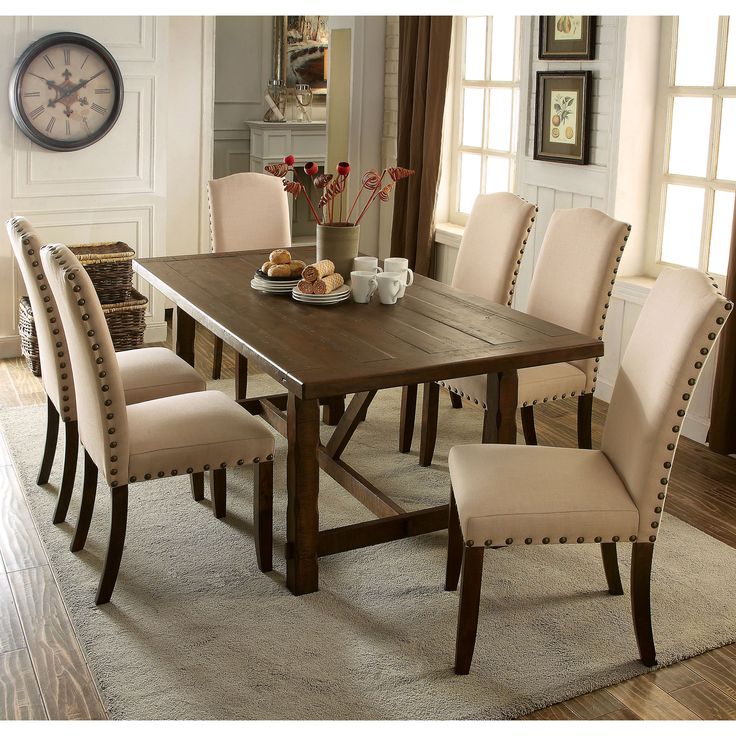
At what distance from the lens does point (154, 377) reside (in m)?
3.38

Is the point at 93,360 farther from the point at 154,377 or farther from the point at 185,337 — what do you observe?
the point at 185,337

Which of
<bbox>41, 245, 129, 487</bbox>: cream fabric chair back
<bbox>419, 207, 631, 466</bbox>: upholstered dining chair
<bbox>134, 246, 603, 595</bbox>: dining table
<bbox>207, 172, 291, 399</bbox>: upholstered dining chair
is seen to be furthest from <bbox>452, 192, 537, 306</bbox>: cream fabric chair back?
<bbox>41, 245, 129, 487</bbox>: cream fabric chair back

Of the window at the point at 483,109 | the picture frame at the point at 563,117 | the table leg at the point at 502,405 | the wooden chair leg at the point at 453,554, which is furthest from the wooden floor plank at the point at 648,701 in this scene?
the window at the point at 483,109

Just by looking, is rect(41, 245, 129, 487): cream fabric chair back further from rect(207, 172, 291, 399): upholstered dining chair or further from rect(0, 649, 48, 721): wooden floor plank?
rect(207, 172, 291, 399): upholstered dining chair

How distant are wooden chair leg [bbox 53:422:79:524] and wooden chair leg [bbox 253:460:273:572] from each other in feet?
2.39

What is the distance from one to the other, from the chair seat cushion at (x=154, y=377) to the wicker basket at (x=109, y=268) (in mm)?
1624

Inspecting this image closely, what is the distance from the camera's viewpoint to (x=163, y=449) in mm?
2803

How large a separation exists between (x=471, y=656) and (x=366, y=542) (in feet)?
2.02

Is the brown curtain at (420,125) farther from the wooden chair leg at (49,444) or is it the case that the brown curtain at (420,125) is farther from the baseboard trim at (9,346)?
the wooden chair leg at (49,444)

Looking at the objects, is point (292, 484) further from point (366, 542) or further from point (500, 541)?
point (500, 541)

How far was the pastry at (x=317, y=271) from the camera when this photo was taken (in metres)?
3.37

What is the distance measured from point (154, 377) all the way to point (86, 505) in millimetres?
514

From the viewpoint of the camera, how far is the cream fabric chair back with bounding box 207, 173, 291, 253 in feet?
14.8
